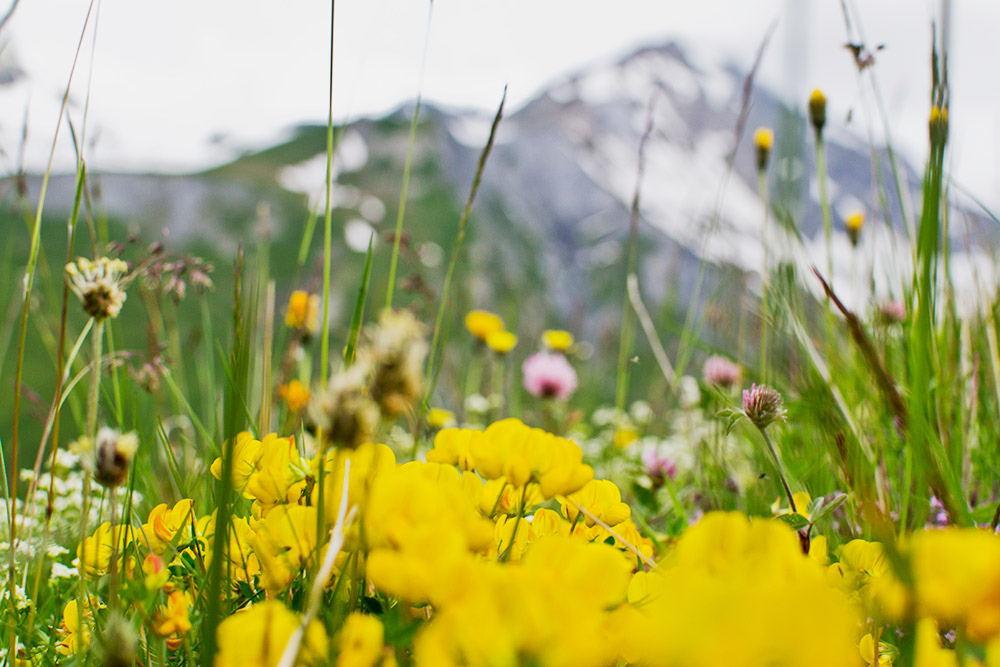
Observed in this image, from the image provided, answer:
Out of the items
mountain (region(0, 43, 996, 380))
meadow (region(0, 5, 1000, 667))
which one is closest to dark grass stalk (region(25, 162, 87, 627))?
meadow (region(0, 5, 1000, 667))

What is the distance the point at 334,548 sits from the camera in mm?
261

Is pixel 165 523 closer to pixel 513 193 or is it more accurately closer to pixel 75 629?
pixel 75 629

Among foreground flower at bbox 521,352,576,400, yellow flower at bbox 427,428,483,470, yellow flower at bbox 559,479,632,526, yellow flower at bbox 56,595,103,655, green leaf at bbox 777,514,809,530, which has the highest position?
yellow flower at bbox 427,428,483,470

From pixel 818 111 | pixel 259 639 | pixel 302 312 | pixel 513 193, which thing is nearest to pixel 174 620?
pixel 259 639

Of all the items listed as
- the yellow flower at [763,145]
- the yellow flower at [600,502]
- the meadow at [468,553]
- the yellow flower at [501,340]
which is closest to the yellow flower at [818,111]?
the yellow flower at [763,145]

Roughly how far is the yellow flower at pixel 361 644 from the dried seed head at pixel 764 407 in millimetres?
373

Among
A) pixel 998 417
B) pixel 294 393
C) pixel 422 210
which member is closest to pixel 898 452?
pixel 998 417

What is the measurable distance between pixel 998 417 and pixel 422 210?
21876 millimetres

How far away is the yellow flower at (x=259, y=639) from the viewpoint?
0.24 metres

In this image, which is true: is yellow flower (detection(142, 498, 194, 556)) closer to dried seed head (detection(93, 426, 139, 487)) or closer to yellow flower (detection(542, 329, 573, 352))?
dried seed head (detection(93, 426, 139, 487))

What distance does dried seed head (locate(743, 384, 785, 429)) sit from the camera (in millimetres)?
508

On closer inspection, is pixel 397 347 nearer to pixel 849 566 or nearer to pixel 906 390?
pixel 849 566

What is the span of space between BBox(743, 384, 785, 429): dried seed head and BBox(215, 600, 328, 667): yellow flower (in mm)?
389

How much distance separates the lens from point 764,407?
52cm
